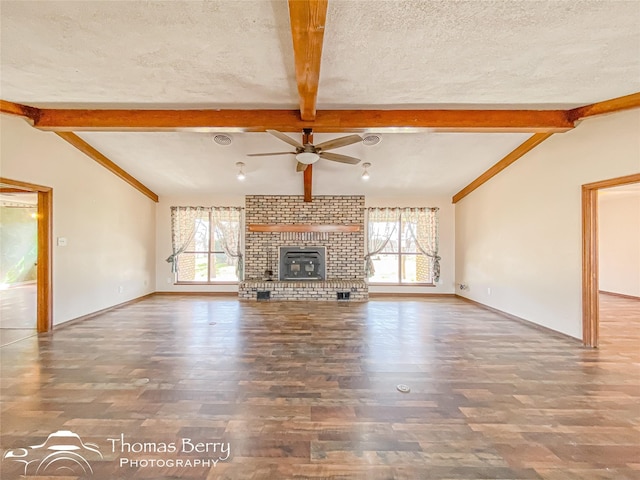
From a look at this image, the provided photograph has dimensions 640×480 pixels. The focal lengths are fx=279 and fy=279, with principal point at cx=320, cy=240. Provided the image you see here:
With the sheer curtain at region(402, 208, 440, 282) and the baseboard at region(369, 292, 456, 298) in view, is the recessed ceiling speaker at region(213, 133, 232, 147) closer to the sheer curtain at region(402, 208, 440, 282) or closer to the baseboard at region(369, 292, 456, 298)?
the sheer curtain at region(402, 208, 440, 282)

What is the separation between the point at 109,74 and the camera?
8.11 feet

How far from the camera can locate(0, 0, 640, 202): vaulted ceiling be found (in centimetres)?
183

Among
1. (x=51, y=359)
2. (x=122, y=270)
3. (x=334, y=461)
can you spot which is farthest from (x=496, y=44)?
(x=122, y=270)

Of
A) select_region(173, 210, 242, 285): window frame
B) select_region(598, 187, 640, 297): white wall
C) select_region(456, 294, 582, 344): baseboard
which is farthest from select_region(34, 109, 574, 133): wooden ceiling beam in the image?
select_region(598, 187, 640, 297): white wall

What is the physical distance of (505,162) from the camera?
4.68 meters

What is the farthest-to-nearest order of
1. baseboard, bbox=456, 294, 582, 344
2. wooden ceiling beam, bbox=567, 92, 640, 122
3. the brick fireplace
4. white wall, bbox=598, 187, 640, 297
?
the brick fireplace
white wall, bbox=598, 187, 640, 297
baseboard, bbox=456, 294, 582, 344
wooden ceiling beam, bbox=567, 92, 640, 122

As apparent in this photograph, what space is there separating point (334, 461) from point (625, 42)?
3492 mm

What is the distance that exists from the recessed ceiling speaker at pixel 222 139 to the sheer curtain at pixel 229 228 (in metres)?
2.66

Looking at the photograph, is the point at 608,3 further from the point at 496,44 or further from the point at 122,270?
the point at 122,270

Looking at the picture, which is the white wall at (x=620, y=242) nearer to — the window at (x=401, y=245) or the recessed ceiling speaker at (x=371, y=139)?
the window at (x=401, y=245)

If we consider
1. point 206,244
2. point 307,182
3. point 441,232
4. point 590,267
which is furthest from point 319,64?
point 206,244

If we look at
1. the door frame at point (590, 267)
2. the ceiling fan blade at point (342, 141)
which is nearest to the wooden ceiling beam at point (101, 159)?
the ceiling fan blade at point (342, 141)

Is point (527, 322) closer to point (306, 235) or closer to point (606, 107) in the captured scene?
point (606, 107)

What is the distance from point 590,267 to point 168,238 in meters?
7.71
